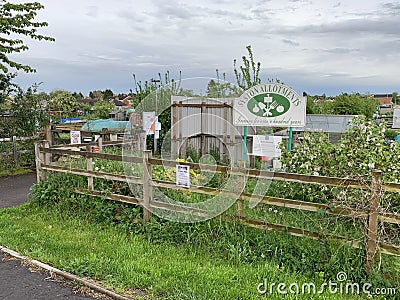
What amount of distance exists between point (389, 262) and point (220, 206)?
210cm

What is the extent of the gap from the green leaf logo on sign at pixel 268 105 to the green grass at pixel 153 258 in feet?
11.9

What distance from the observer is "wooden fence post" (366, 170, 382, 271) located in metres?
4.05

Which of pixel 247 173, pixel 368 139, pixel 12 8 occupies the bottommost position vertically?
pixel 247 173

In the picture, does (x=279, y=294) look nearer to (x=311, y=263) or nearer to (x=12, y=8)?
(x=311, y=263)

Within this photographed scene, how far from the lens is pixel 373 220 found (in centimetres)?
408

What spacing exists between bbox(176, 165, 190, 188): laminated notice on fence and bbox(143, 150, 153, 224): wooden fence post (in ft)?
1.87

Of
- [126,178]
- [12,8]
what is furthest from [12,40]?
[126,178]

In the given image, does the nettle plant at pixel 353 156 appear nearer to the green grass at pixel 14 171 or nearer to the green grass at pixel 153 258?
the green grass at pixel 153 258

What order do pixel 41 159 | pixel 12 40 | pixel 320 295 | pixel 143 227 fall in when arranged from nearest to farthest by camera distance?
pixel 320 295, pixel 143 227, pixel 41 159, pixel 12 40

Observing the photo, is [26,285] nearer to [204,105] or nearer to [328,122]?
[204,105]

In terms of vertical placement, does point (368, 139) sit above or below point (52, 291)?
above

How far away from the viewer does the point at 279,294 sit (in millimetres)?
3814

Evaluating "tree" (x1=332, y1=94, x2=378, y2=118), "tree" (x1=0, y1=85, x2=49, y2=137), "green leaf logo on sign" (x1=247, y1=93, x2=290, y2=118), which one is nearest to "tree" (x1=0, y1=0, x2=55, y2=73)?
"tree" (x1=0, y1=85, x2=49, y2=137)

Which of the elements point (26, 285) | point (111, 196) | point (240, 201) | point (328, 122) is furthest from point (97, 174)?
point (328, 122)
